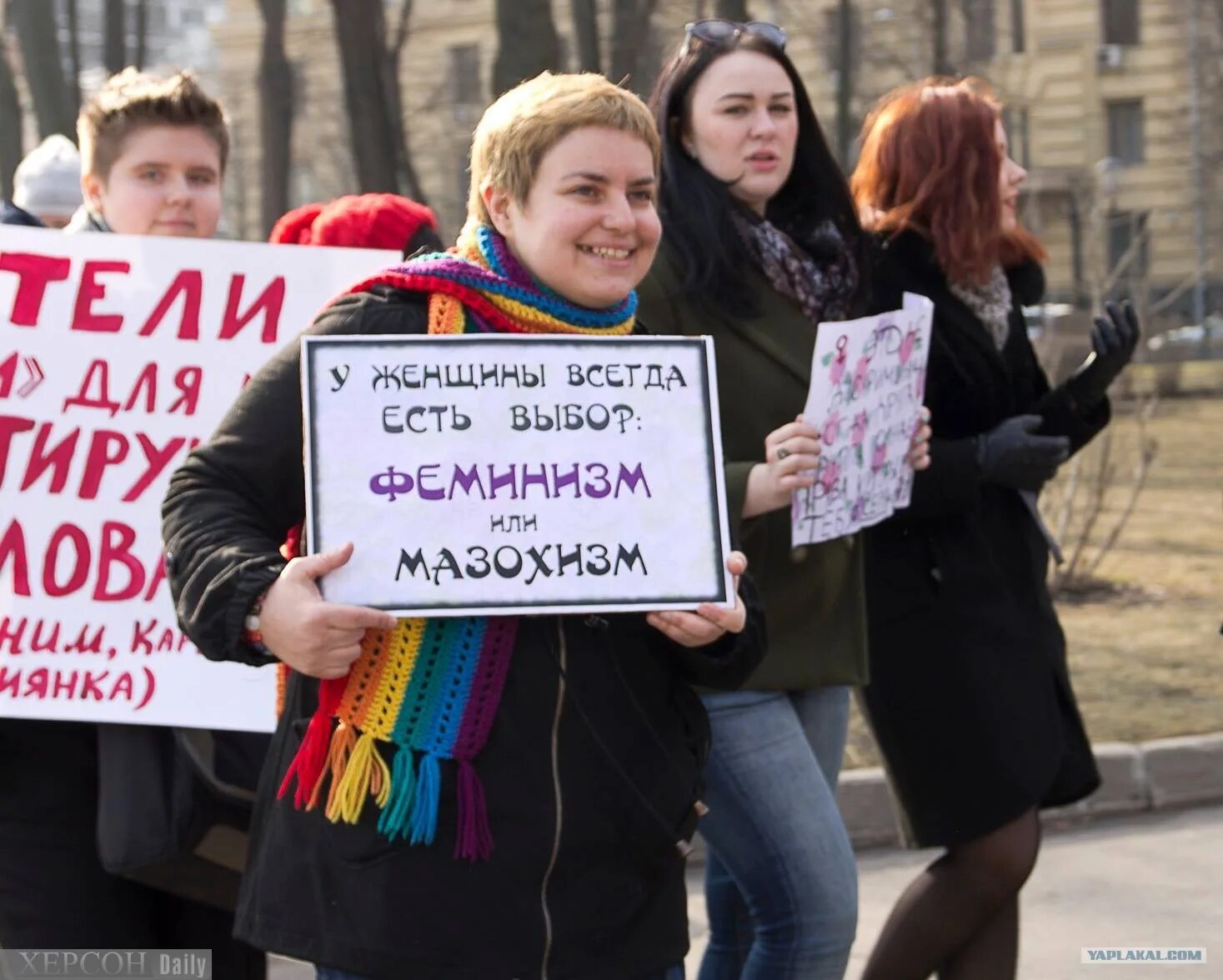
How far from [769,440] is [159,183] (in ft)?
3.98

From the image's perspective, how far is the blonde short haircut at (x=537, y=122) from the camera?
8.82 ft

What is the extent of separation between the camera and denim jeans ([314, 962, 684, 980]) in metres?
2.59

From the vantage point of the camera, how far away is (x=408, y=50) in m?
43.9

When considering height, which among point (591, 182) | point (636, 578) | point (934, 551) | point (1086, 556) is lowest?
point (1086, 556)

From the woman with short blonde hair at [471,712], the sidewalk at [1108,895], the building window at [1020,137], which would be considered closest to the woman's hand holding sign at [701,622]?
the woman with short blonde hair at [471,712]

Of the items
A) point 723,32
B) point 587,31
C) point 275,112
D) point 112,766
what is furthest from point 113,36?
point 112,766

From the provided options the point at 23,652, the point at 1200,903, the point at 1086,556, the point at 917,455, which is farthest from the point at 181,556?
the point at 1086,556

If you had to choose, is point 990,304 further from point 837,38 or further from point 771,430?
point 837,38

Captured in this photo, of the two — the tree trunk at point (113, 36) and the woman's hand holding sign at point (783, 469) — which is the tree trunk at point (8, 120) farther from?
the woman's hand holding sign at point (783, 469)

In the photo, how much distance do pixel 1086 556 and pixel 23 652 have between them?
24.6 feet

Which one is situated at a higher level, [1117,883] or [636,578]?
[636,578]

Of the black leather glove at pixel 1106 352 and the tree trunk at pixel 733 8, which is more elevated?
the tree trunk at pixel 733 8

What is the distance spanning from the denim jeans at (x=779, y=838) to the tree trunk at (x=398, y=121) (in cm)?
839

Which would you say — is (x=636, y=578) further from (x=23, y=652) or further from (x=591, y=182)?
(x=23, y=652)
